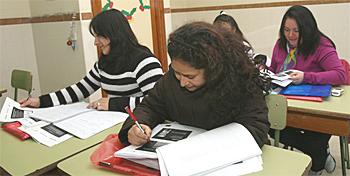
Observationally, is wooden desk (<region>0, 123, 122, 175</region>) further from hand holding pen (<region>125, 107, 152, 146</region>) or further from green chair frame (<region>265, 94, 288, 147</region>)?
green chair frame (<region>265, 94, 288, 147</region>)

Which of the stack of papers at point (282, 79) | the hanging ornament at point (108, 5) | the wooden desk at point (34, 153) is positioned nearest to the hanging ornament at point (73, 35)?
the hanging ornament at point (108, 5)

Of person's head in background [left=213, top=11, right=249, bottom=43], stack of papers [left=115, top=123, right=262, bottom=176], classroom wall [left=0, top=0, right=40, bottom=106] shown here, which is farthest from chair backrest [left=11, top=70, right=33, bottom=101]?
stack of papers [left=115, top=123, right=262, bottom=176]

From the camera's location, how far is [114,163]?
0.96 m

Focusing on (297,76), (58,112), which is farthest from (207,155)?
(297,76)

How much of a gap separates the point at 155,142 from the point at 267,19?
277 centimetres

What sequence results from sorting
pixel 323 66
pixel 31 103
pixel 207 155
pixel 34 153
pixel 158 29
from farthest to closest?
pixel 158 29, pixel 323 66, pixel 31 103, pixel 34 153, pixel 207 155

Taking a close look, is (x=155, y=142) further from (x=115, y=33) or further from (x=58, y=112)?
(x=115, y=33)

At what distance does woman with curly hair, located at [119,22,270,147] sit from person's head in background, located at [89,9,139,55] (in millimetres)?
691

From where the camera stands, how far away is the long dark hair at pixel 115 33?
5.66ft

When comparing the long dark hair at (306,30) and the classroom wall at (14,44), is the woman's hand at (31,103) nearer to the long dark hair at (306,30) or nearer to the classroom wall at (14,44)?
the long dark hair at (306,30)

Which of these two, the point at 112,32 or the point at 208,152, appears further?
the point at 112,32

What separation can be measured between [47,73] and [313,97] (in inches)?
106

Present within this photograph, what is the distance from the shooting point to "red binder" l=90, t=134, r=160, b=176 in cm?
92

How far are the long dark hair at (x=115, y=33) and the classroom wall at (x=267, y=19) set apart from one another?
2.88ft
